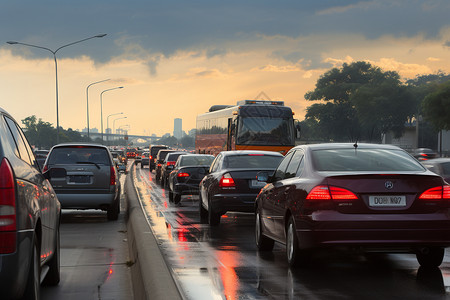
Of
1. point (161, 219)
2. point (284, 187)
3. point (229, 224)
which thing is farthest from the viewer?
point (161, 219)

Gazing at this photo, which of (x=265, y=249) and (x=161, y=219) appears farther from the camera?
(x=161, y=219)

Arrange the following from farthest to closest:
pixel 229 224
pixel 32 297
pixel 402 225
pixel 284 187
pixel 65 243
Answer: pixel 229 224 → pixel 65 243 → pixel 284 187 → pixel 402 225 → pixel 32 297

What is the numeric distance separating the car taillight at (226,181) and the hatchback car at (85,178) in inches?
125

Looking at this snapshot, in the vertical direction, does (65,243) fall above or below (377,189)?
below

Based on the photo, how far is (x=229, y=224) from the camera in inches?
623

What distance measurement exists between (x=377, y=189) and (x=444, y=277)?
1.25m

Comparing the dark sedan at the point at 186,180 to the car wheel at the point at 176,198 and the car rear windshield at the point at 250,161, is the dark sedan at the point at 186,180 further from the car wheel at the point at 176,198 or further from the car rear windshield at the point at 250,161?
the car rear windshield at the point at 250,161

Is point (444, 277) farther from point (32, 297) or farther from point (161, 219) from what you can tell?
point (161, 219)

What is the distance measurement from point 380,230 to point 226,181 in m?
6.79

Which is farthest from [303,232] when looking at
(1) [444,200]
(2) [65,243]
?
(2) [65,243]

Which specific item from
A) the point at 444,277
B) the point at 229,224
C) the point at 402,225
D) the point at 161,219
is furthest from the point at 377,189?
the point at 161,219

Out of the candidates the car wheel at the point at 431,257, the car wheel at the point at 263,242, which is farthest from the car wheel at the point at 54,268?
the car wheel at the point at 431,257

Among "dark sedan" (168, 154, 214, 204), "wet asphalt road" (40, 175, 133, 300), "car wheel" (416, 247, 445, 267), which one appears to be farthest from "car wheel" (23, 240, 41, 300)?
"dark sedan" (168, 154, 214, 204)

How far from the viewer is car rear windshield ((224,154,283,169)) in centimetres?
1568
